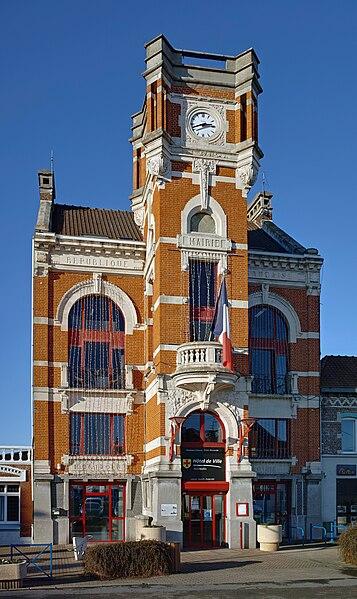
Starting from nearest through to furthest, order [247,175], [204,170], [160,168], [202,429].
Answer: [202,429] < [160,168] < [204,170] < [247,175]

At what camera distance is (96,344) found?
35656mm

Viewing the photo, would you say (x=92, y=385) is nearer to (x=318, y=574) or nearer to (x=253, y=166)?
(x=253, y=166)

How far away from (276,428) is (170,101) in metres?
15.3

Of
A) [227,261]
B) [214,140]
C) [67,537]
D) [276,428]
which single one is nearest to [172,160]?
[214,140]

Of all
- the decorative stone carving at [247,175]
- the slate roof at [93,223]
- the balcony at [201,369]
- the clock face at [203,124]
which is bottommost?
the balcony at [201,369]

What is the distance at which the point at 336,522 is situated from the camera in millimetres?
36562

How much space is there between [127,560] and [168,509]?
769 centimetres

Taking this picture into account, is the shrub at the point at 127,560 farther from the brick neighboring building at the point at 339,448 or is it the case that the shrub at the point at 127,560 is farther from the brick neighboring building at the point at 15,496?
the brick neighboring building at the point at 339,448

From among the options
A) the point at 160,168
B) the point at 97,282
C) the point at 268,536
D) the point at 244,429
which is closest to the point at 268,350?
the point at 244,429

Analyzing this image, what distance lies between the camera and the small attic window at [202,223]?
1329 inches

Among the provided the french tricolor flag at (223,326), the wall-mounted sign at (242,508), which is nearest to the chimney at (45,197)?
the french tricolor flag at (223,326)

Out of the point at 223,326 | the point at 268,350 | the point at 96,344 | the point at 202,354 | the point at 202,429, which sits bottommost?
the point at 202,429

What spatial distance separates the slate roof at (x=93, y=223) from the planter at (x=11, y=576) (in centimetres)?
1858

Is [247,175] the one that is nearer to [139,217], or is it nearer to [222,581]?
[139,217]
